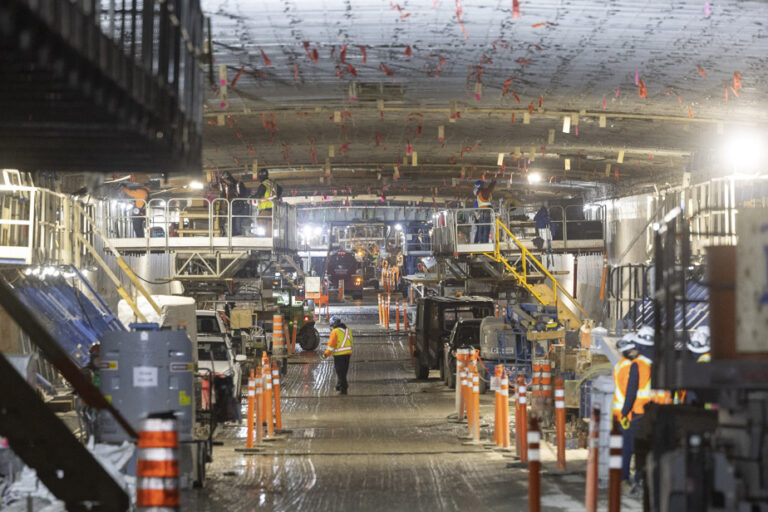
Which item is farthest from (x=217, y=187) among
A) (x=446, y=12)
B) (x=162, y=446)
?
(x=162, y=446)

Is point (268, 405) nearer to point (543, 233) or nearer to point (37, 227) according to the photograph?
point (37, 227)

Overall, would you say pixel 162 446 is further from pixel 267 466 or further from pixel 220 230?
pixel 220 230

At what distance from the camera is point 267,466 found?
13758mm

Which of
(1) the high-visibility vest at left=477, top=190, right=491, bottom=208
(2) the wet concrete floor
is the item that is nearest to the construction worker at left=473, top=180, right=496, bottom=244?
(1) the high-visibility vest at left=477, top=190, right=491, bottom=208

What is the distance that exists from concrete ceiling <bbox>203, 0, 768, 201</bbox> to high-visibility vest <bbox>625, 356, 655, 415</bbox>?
427 centimetres

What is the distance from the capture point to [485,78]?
53.8 ft

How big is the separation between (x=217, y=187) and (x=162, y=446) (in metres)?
29.3

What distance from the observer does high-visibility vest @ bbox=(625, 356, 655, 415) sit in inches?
450

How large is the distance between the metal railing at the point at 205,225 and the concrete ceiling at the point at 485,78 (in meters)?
2.22

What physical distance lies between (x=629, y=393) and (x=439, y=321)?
1414 centimetres

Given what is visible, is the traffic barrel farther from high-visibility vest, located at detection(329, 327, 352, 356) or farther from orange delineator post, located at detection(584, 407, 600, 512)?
high-visibility vest, located at detection(329, 327, 352, 356)

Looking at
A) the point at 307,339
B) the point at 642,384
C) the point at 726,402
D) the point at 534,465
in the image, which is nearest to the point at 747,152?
the point at 642,384

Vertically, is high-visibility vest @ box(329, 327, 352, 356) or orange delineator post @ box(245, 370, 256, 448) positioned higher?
high-visibility vest @ box(329, 327, 352, 356)

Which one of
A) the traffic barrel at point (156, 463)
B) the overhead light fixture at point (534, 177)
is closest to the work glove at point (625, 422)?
the traffic barrel at point (156, 463)
